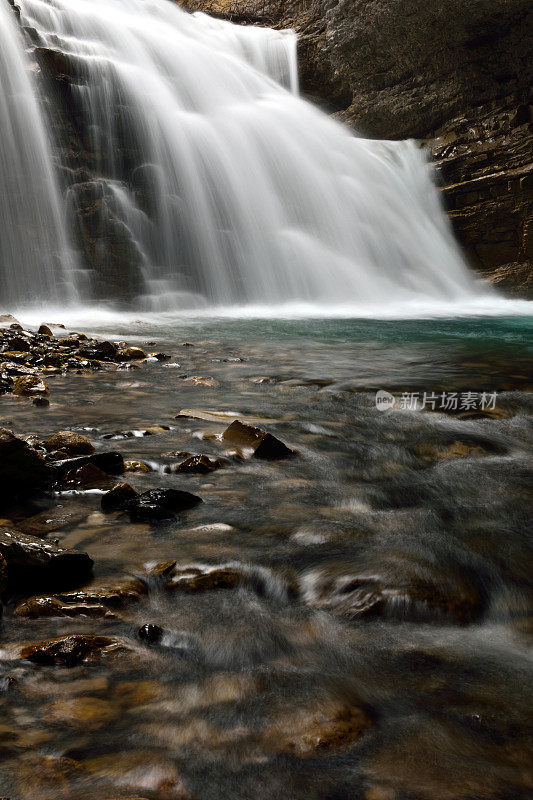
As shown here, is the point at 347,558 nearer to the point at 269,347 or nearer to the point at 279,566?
the point at 279,566

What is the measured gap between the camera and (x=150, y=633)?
1631mm

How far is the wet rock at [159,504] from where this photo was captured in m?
2.40

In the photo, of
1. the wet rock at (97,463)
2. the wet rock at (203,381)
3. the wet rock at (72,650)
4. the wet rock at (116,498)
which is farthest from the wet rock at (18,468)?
the wet rock at (203,381)

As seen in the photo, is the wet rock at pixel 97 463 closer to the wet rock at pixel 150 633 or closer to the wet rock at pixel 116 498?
the wet rock at pixel 116 498

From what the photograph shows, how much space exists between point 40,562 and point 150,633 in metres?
0.45

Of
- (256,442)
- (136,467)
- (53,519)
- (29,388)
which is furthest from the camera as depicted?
(29,388)

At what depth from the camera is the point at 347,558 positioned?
2105 mm

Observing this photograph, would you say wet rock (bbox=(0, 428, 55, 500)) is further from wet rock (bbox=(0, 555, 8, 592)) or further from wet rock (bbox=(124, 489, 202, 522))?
wet rock (bbox=(0, 555, 8, 592))

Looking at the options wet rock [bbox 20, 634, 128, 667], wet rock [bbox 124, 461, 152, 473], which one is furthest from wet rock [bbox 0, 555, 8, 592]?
wet rock [bbox 124, 461, 152, 473]

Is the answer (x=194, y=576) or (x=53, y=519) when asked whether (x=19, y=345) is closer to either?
(x=53, y=519)

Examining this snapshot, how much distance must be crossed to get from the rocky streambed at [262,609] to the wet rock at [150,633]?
0.04ft

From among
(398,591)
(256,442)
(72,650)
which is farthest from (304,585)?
(256,442)

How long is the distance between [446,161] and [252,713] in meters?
18.3

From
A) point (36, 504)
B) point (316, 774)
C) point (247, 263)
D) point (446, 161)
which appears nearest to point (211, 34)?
point (446, 161)
